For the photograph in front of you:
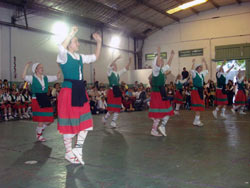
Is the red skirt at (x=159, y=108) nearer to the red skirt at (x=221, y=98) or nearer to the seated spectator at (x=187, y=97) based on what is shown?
the red skirt at (x=221, y=98)

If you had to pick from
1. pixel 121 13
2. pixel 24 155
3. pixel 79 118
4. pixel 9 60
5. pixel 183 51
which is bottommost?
pixel 24 155

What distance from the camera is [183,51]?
1941 centimetres

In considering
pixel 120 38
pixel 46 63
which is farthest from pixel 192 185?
pixel 120 38

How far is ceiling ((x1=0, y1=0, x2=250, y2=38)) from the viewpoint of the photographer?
12.9 meters

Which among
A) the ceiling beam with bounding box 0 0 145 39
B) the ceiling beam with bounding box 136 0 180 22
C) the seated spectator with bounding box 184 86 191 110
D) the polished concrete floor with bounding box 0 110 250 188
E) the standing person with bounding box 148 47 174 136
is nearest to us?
the polished concrete floor with bounding box 0 110 250 188

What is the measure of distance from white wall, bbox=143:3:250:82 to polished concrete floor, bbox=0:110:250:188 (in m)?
14.0

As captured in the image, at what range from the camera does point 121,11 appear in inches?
621

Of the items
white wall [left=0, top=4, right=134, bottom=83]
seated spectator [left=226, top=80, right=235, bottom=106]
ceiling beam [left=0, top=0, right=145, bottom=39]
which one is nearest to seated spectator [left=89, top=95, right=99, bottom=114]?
white wall [left=0, top=4, right=134, bottom=83]

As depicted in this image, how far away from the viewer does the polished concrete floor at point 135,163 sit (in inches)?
107

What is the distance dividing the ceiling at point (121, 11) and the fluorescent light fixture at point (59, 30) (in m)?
0.64

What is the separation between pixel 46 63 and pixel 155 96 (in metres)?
9.72

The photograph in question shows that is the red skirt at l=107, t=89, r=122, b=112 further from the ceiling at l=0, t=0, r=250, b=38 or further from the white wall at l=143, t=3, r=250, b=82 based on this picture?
the white wall at l=143, t=3, r=250, b=82

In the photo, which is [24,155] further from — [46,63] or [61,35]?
[61,35]

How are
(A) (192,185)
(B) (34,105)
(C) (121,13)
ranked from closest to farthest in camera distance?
(A) (192,185)
(B) (34,105)
(C) (121,13)
